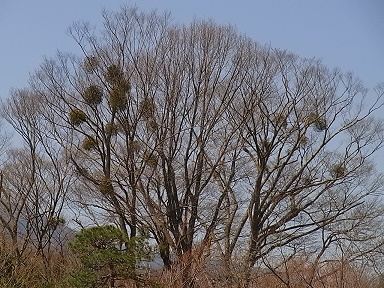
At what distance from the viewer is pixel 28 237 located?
51.8 feet

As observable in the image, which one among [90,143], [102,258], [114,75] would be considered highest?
[114,75]

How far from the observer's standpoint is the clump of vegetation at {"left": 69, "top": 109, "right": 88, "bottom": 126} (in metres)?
13.9

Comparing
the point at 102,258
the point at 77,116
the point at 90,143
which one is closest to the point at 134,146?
the point at 90,143

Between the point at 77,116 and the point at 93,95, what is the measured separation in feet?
2.39

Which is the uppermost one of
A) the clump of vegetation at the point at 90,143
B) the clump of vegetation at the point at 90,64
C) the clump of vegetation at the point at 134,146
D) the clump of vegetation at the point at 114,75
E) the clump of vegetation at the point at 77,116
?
the clump of vegetation at the point at 90,64

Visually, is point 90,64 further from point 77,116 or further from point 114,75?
point 77,116

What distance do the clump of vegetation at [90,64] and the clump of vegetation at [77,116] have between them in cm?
100

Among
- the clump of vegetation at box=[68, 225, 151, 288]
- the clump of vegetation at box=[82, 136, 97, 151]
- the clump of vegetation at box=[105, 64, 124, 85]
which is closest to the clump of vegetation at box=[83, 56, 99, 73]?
the clump of vegetation at box=[105, 64, 124, 85]

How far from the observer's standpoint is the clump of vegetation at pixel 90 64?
13.8 meters

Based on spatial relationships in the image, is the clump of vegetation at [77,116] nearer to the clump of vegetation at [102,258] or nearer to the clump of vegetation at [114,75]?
the clump of vegetation at [114,75]

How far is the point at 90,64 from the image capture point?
13.8 m

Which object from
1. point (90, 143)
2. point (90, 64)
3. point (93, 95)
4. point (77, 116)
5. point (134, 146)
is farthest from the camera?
point (90, 143)

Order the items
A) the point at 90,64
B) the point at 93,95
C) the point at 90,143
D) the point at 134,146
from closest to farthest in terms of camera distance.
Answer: the point at 93,95, the point at 90,64, the point at 134,146, the point at 90,143

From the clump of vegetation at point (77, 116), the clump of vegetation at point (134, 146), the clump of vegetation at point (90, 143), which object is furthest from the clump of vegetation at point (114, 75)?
the clump of vegetation at point (90, 143)
